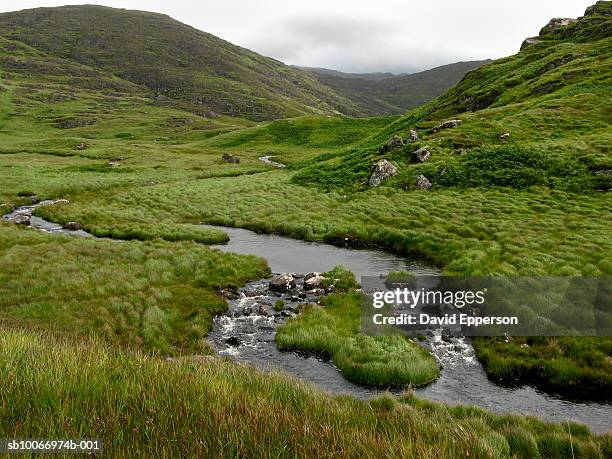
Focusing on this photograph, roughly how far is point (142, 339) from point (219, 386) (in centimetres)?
1056

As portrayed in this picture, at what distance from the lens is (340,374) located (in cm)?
1405

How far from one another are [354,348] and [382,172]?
32.1m

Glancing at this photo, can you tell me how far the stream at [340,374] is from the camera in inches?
472

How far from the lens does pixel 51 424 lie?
4.75 meters

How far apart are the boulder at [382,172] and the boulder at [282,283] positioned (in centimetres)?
2395

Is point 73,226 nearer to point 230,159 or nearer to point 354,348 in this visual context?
point 354,348

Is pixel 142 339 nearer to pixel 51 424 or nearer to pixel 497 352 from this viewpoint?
pixel 51 424

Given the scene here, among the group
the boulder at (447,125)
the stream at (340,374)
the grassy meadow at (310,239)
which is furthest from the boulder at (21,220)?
the boulder at (447,125)

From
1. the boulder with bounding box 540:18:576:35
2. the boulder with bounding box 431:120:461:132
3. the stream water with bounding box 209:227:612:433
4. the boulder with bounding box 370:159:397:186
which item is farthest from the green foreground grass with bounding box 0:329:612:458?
the boulder with bounding box 540:18:576:35

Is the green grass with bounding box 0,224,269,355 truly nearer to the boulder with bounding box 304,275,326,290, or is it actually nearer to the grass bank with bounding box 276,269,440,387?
the boulder with bounding box 304,275,326,290

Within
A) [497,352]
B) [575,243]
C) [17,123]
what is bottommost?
[497,352]

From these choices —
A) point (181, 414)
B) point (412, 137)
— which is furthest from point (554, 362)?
point (412, 137)

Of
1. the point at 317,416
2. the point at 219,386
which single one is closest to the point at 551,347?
the point at 317,416

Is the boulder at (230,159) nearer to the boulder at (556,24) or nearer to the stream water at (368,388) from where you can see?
the stream water at (368,388)
